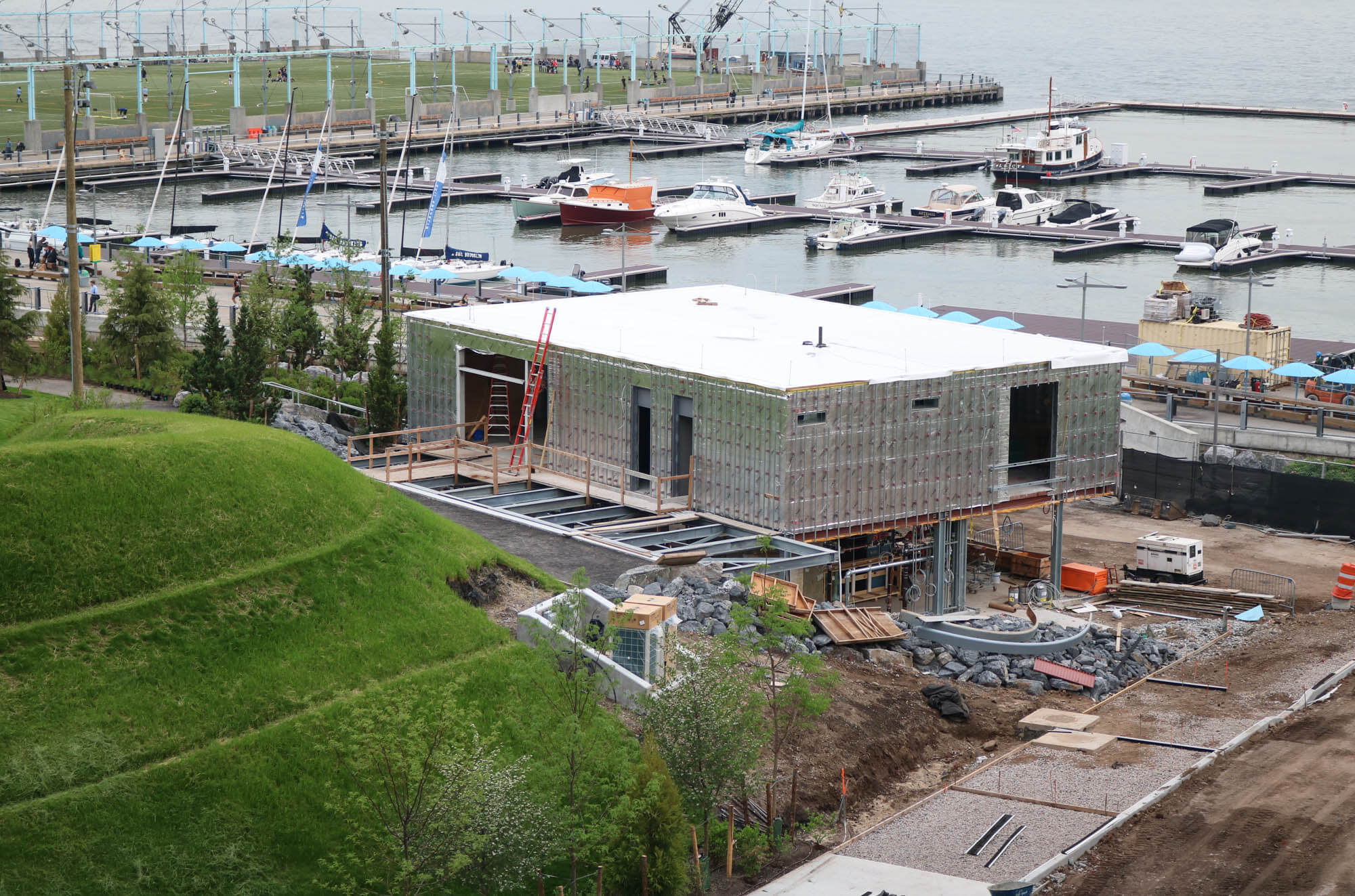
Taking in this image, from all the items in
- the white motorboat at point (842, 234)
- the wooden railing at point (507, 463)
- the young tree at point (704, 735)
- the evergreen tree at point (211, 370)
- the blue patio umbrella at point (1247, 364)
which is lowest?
the young tree at point (704, 735)

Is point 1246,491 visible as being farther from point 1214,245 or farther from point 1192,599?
point 1214,245

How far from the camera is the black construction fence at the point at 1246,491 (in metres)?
50.5

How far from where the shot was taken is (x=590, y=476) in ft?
138

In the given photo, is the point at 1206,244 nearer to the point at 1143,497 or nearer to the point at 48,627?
the point at 1143,497

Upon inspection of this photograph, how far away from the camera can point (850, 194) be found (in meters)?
124

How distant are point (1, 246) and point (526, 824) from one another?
259 feet

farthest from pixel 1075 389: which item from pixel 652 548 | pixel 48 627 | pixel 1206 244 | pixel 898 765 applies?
pixel 1206 244

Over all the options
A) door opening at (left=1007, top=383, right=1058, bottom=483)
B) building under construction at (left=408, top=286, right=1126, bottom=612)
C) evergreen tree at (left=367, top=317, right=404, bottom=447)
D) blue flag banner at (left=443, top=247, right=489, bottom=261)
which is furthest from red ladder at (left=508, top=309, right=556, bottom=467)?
blue flag banner at (left=443, top=247, right=489, bottom=261)

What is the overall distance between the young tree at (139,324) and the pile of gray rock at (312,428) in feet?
21.7

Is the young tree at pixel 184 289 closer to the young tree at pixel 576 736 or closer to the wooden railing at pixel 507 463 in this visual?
the wooden railing at pixel 507 463

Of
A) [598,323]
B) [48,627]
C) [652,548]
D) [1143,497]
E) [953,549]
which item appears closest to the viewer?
[48,627]

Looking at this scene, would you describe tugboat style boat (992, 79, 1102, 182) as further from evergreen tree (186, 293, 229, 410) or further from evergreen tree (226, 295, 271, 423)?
evergreen tree (186, 293, 229, 410)

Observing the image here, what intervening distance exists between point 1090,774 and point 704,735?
318 inches

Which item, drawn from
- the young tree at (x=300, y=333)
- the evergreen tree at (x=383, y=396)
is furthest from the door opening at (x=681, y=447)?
the young tree at (x=300, y=333)
